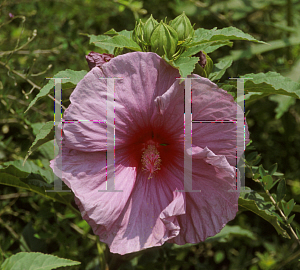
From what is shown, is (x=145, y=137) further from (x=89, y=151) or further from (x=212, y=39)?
(x=212, y=39)

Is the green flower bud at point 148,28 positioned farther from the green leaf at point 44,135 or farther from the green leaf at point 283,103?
the green leaf at point 283,103

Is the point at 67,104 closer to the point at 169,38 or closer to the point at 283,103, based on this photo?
the point at 169,38

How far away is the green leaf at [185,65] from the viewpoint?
118 cm

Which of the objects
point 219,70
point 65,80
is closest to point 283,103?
point 219,70

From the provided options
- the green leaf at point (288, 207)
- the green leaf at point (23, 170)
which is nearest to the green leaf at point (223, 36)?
the green leaf at point (288, 207)

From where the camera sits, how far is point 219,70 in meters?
1.58

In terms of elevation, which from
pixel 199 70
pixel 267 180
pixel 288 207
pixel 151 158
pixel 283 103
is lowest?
pixel 288 207

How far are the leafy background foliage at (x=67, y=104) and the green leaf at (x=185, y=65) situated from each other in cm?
30

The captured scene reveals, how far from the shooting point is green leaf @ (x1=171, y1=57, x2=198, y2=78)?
1.18 metres

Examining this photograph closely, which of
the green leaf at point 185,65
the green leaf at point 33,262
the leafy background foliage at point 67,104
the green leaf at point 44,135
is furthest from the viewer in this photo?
the leafy background foliage at point 67,104

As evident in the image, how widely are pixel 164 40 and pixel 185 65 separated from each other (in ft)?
0.46

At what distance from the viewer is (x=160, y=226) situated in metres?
1.30

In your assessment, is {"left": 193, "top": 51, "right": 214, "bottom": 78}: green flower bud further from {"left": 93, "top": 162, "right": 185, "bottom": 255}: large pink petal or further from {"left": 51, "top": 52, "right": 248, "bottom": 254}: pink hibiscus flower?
{"left": 93, "top": 162, "right": 185, "bottom": 255}: large pink petal

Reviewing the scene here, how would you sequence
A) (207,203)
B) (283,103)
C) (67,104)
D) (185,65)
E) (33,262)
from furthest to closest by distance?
(283,103), (67,104), (33,262), (207,203), (185,65)
